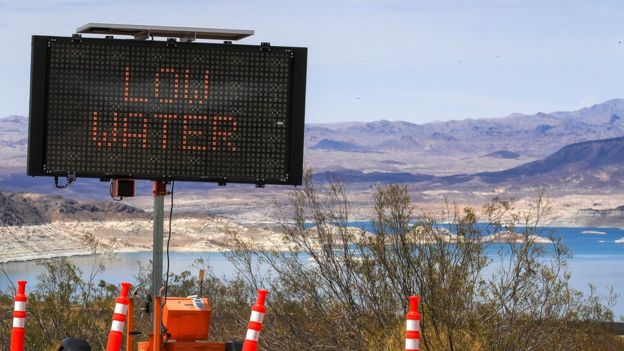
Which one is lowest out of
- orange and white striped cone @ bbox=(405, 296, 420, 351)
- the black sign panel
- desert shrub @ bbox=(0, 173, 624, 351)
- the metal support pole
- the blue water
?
the blue water

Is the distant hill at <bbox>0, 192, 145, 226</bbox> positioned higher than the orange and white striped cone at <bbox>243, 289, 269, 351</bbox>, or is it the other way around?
the orange and white striped cone at <bbox>243, 289, 269, 351</bbox>

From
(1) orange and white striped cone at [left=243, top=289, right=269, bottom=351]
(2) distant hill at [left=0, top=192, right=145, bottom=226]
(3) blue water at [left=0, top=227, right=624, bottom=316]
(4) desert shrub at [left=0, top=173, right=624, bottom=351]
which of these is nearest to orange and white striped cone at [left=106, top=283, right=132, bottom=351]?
(1) orange and white striped cone at [left=243, top=289, right=269, bottom=351]

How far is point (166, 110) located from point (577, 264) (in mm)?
110504

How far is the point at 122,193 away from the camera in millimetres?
11992

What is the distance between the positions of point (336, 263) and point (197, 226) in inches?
5475

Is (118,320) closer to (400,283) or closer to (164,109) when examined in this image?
(164,109)

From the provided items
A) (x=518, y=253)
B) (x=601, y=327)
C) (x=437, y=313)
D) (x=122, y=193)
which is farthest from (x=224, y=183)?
(x=601, y=327)

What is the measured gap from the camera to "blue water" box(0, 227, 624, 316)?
95438 millimetres

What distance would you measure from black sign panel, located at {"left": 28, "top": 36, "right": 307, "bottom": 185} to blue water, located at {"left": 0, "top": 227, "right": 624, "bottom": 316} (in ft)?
192

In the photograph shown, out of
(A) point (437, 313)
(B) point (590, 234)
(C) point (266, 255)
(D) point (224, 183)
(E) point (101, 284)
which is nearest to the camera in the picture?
(D) point (224, 183)

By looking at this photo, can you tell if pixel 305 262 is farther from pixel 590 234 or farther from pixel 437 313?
pixel 590 234

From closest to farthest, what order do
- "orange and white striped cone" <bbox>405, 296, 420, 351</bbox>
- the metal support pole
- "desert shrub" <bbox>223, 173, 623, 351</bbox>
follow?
1. "orange and white striped cone" <bbox>405, 296, 420, 351</bbox>
2. the metal support pole
3. "desert shrub" <bbox>223, 173, 623, 351</bbox>

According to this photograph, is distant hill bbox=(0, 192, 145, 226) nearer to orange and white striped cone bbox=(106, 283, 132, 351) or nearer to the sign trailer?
the sign trailer

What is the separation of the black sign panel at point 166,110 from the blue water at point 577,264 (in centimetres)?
5844
